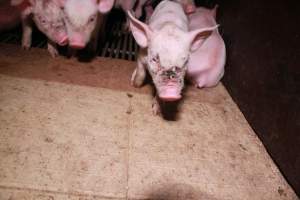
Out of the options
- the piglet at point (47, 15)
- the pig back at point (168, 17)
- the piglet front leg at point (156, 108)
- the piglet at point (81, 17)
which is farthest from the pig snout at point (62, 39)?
the piglet front leg at point (156, 108)

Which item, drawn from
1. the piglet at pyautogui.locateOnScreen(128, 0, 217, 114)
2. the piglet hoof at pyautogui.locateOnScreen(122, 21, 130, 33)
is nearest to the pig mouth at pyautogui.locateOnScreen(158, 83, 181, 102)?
the piglet at pyautogui.locateOnScreen(128, 0, 217, 114)

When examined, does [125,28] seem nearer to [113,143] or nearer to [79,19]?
[79,19]

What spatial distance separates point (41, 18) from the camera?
3104 millimetres

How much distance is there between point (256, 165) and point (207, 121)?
1.76 feet

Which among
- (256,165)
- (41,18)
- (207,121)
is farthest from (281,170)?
(41,18)

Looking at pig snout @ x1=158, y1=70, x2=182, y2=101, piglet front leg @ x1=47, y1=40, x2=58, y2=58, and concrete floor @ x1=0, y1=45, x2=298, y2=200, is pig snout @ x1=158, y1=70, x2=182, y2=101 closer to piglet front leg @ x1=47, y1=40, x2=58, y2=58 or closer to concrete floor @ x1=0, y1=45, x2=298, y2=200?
concrete floor @ x1=0, y1=45, x2=298, y2=200

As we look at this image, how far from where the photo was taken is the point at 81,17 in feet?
9.49

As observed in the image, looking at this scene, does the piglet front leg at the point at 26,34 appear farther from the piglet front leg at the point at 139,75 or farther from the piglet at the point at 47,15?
the piglet front leg at the point at 139,75

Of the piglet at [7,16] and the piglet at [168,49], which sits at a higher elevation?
the piglet at [168,49]

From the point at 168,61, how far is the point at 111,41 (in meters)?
1.86

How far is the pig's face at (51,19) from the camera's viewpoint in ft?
9.99

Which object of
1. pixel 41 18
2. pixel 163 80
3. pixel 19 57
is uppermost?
pixel 163 80

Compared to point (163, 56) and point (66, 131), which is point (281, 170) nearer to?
point (163, 56)

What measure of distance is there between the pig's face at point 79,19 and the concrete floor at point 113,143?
335 mm
